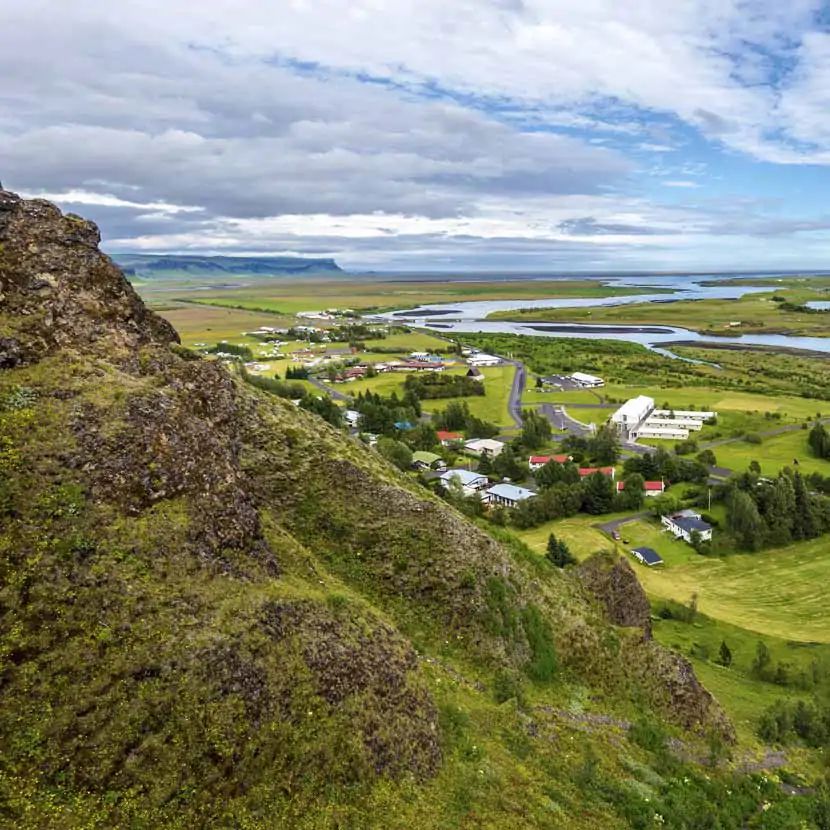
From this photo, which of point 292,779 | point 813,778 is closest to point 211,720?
point 292,779

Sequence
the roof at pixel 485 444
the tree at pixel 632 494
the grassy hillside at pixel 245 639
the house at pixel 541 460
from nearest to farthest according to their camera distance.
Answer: the grassy hillside at pixel 245 639, the tree at pixel 632 494, the house at pixel 541 460, the roof at pixel 485 444

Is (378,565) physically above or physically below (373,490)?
below

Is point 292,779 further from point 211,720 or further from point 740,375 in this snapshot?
point 740,375

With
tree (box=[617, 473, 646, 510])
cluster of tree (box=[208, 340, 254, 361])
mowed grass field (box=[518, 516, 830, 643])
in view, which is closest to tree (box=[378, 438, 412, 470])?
mowed grass field (box=[518, 516, 830, 643])

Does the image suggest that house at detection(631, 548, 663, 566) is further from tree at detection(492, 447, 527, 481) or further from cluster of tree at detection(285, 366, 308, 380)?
cluster of tree at detection(285, 366, 308, 380)

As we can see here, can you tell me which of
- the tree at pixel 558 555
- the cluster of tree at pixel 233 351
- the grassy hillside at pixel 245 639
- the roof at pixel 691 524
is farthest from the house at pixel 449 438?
the cluster of tree at pixel 233 351

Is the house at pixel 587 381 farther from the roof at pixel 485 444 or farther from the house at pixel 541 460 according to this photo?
the house at pixel 541 460

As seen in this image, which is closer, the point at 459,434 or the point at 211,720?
the point at 211,720

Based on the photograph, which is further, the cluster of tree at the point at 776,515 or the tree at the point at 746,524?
the cluster of tree at the point at 776,515
